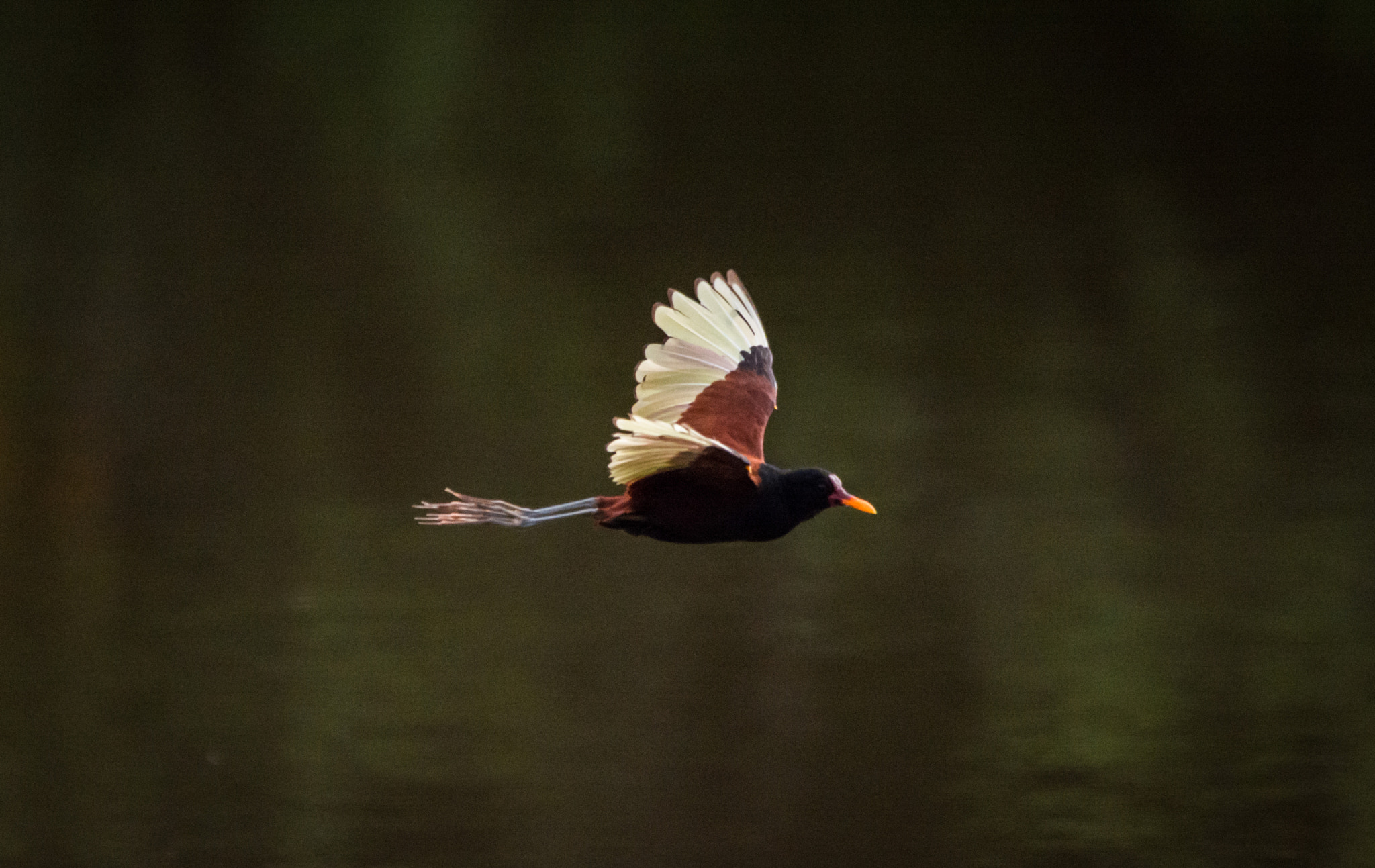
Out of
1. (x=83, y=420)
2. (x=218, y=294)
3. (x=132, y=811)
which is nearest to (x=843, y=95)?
(x=218, y=294)

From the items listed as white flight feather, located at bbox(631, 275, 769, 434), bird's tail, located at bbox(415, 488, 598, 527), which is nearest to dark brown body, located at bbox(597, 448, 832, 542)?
bird's tail, located at bbox(415, 488, 598, 527)

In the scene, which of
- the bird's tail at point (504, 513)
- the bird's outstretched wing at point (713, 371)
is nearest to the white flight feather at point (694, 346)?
the bird's outstretched wing at point (713, 371)

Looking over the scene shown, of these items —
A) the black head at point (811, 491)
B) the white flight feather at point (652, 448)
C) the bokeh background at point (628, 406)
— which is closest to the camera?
the white flight feather at point (652, 448)

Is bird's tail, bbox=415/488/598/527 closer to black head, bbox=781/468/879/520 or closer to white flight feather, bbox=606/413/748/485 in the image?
white flight feather, bbox=606/413/748/485

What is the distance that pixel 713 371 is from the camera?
398 centimetres

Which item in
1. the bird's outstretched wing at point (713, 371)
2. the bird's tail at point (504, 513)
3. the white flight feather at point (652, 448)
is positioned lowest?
the bird's tail at point (504, 513)

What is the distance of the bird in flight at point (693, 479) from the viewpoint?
3.17 meters

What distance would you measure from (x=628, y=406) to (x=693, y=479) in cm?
440

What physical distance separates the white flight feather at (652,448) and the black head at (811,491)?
20 cm

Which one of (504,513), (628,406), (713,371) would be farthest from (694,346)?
(628,406)

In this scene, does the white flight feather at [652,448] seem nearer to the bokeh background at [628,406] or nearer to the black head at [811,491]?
the black head at [811,491]

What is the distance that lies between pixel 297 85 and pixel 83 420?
14.7ft

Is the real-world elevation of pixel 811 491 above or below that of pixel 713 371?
below

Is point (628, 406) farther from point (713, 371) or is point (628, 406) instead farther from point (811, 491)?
point (811, 491)
